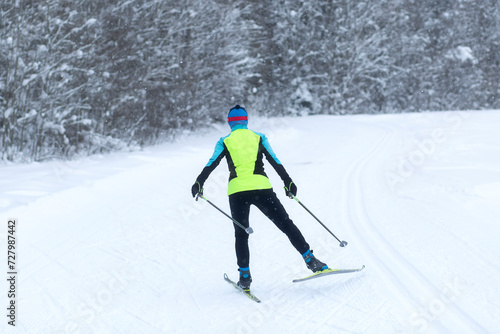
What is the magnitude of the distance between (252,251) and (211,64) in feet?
50.5

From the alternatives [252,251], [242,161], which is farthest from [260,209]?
[252,251]

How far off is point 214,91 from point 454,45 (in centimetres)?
2560

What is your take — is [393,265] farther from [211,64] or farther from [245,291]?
[211,64]

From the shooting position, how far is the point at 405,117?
22.9 m

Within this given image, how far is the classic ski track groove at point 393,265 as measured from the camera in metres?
3.65

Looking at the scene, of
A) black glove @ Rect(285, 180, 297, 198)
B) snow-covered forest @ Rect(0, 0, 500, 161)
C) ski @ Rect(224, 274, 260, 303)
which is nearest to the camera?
ski @ Rect(224, 274, 260, 303)

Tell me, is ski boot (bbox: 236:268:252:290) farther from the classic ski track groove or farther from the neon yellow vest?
the classic ski track groove

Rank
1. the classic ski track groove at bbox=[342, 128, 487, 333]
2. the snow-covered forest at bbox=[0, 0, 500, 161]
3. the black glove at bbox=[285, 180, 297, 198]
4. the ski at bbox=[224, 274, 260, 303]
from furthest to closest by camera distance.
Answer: the snow-covered forest at bbox=[0, 0, 500, 161], the black glove at bbox=[285, 180, 297, 198], the ski at bbox=[224, 274, 260, 303], the classic ski track groove at bbox=[342, 128, 487, 333]

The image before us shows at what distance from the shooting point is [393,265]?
15.8 feet

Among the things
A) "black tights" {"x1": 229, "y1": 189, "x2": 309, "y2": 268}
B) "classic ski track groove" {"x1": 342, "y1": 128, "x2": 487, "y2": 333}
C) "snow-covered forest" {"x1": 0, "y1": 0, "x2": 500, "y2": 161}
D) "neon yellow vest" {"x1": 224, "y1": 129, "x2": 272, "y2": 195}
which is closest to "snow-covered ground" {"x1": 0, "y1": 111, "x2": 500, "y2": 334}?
"classic ski track groove" {"x1": 342, "y1": 128, "x2": 487, "y2": 333}

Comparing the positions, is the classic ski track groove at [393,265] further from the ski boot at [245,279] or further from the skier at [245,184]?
the ski boot at [245,279]

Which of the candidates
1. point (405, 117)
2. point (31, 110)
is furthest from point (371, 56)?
point (31, 110)

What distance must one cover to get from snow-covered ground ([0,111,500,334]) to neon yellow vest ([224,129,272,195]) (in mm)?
1048

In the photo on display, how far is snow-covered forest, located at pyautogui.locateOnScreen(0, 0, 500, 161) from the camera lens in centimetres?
1090
